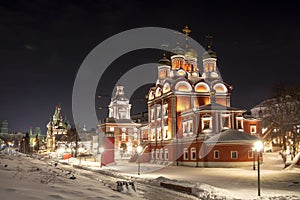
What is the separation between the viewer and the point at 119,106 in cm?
8250

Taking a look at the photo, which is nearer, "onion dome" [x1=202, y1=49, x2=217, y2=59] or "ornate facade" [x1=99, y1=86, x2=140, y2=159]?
"onion dome" [x1=202, y1=49, x2=217, y2=59]

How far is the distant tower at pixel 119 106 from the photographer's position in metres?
82.1

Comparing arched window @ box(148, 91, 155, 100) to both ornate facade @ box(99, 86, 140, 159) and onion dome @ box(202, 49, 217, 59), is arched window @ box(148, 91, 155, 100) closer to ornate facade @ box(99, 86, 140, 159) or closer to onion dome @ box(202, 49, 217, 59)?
onion dome @ box(202, 49, 217, 59)

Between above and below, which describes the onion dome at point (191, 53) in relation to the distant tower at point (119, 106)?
above

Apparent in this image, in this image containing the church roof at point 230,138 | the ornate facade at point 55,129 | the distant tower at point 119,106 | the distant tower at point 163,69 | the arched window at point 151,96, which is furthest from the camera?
the ornate facade at point 55,129

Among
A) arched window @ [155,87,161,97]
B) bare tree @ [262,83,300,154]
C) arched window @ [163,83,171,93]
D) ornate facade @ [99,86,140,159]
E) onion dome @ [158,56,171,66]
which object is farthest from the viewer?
ornate facade @ [99,86,140,159]

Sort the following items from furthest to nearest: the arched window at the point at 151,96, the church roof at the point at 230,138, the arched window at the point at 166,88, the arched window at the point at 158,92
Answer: the arched window at the point at 151,96, the arched window at the point at 158,92, the arched window at the point at 166,88, the church roof at the point at 230,138

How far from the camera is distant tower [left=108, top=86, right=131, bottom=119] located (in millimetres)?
82125

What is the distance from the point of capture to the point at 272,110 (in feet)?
141

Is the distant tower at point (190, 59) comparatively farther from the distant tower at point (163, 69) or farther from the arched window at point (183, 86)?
the arched window at point (183, 86)

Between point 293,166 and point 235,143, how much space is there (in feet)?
28.3

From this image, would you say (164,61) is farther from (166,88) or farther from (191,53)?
(166,88)

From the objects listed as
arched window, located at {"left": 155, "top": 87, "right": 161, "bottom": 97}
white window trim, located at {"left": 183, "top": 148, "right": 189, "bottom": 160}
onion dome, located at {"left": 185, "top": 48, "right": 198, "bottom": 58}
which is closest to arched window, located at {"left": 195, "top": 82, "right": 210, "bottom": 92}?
arched window, located at {"left": 155, "top": 87, "right": 161, "bottom": 97}

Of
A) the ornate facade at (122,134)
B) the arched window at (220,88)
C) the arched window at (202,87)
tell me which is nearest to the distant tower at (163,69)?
the arched window at (202,87)
